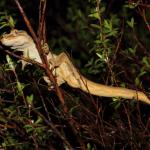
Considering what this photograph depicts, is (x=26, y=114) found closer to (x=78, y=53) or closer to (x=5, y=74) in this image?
(x=5, y=74)

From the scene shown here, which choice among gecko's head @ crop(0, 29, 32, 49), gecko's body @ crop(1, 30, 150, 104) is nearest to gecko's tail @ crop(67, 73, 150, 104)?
gecko's body @ crop(1, 30, 150, 104)

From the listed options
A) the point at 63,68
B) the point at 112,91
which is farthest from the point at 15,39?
the point at 112,91

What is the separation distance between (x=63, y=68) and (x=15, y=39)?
0.41 m

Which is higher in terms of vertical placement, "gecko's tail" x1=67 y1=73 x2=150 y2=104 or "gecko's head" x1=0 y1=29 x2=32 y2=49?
"gecko's head" x1=0 y1=29 x2=32 y2=49

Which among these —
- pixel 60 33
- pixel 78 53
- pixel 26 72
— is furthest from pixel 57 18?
pixel 26 72

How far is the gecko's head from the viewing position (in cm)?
299

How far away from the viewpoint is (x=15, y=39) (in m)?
3.01

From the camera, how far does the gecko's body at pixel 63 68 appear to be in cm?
303

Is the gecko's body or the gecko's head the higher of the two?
the gecko's head

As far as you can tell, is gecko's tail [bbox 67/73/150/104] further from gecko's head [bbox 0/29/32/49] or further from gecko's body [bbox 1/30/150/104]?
gecko's head [bbox 0/29/32/49]

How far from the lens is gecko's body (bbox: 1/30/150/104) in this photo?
3.03 metres

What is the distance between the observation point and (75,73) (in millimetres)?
3227

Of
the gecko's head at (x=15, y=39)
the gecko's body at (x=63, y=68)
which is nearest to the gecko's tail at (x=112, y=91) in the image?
the gecko's body at (x=63, y=68)

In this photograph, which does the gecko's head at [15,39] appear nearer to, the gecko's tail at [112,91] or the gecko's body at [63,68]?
the gecko's body at [63,68]
